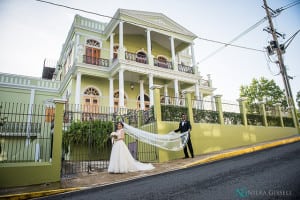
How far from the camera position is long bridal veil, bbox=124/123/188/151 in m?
8.05

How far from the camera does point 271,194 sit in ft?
9.80

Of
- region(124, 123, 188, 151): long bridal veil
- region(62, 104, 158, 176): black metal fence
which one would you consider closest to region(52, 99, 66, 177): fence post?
region(124, 123, 188, 151): long bridal veil

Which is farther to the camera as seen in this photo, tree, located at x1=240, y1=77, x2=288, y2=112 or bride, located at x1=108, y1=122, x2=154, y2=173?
tree, located at x1=240, y1=77, x2=288, y2=112

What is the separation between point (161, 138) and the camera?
317 inches

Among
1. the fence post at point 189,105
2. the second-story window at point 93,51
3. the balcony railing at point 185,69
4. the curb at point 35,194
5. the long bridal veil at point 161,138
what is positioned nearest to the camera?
the curb at point 35,194

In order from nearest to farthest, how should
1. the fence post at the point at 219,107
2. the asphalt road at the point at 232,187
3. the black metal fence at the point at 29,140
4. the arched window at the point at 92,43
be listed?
1. the asphalt road at the point at 232,187
2. the black metal fence at the point at 29,140
3. the fence post at the point at 219,107
4. the arched window at the point at 92,43

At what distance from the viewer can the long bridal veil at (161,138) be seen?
26.4 feet

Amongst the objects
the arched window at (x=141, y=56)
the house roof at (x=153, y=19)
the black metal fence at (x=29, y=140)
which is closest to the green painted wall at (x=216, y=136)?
the black metal fence at (x=29, y=140)

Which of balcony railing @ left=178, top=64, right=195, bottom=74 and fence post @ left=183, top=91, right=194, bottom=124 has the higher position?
balcony railing @ left=178, top=64, right=195, bottom=74

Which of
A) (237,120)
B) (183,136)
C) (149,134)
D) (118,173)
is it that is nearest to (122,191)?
(118,173)

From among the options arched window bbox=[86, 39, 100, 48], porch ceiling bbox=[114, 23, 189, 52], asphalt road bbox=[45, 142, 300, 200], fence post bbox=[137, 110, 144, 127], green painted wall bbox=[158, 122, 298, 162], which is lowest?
asphalt road bbox=[45, 142, 300, 200]

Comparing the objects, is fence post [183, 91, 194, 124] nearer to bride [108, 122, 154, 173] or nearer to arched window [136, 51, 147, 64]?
bride [108, 122, 154, 173]

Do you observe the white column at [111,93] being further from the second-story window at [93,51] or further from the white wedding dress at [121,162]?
the white wedding dress at [121,162]

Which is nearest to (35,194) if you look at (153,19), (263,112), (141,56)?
(263,112)
